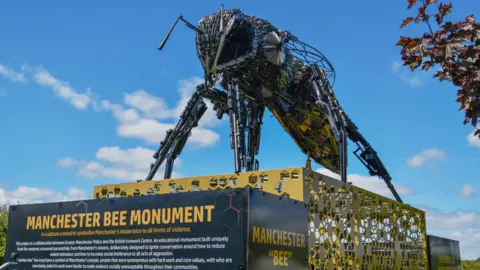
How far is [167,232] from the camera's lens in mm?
4395

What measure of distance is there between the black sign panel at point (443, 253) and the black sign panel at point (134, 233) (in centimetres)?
709

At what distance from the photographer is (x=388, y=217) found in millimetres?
8531

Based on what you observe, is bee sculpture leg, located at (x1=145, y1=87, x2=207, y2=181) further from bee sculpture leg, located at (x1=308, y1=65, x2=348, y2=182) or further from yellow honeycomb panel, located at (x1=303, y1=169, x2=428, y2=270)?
yellow honeycomb panel, located at (x1=303, y1=169, x2=428, y2=270)

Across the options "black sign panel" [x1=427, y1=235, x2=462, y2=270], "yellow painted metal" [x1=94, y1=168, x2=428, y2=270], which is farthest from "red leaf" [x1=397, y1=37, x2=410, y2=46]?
"black sign panel" [x1=427, y1=235, x2=462, y2=270]

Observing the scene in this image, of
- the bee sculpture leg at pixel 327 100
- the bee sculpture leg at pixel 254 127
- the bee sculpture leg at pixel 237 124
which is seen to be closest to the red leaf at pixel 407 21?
the bee sculpture leg at pixel 237 124

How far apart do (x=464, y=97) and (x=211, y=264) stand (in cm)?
229

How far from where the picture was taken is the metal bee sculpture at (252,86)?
11469 millimetres

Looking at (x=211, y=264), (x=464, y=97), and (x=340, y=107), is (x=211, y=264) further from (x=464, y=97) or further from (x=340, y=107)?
(x=340, y=107)

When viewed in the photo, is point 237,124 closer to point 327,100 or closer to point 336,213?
point 327,100

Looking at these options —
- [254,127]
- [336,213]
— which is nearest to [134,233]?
[336,213]

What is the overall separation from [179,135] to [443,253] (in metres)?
5.90

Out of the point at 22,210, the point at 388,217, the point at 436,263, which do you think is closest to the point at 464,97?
the point at 22,210

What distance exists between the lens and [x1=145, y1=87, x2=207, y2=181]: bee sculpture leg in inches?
445

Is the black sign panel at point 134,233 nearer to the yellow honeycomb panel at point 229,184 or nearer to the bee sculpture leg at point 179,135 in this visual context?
the yellow honeycomb panel at point 229,184
